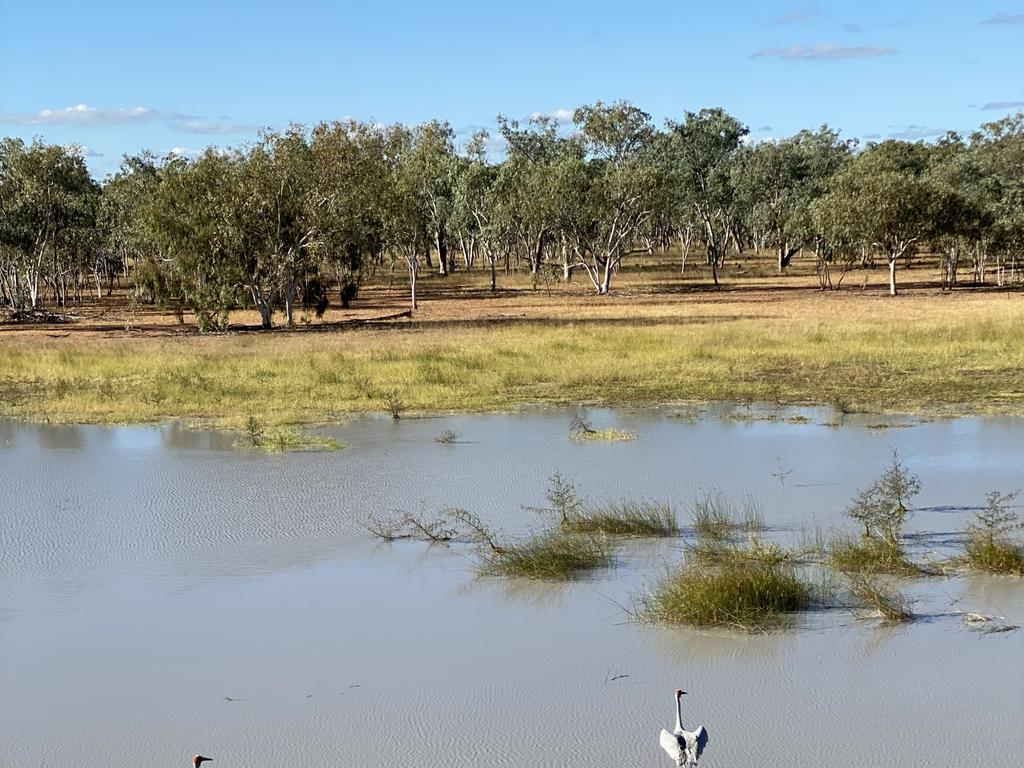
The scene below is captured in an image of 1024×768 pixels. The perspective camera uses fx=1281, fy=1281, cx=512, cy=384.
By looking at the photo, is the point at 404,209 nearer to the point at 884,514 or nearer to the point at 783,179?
the point at 884,514

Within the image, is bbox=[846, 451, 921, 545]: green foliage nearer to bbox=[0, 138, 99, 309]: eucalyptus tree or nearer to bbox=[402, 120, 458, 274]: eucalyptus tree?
bbox=[0, 138, 99, 309]: eucalyptus tree

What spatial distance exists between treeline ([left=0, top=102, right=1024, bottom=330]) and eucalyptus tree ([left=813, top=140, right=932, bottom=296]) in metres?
0.12

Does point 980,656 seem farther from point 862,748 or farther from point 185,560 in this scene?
point 185,560

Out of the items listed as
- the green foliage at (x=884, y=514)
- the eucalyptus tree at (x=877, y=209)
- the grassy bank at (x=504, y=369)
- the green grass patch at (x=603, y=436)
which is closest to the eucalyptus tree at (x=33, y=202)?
the grassy bank at (x=504, y=369)

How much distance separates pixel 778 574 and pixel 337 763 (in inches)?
173

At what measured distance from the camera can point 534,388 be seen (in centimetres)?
2670

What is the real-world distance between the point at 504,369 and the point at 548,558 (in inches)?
703

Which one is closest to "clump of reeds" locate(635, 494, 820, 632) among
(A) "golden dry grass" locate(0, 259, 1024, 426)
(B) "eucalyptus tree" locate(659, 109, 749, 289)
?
(A) "golden dry grass" locate(0, 259, 1024, 426)

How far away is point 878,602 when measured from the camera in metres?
9.94

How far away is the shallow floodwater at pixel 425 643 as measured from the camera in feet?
26.4

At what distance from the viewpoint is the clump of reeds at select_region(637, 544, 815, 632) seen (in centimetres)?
1009

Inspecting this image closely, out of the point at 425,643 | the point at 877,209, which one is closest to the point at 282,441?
the point at 425,643

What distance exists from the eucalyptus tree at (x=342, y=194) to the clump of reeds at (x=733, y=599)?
120 ft

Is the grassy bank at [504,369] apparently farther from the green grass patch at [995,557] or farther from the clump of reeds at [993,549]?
the green grass patch at [995,557]
